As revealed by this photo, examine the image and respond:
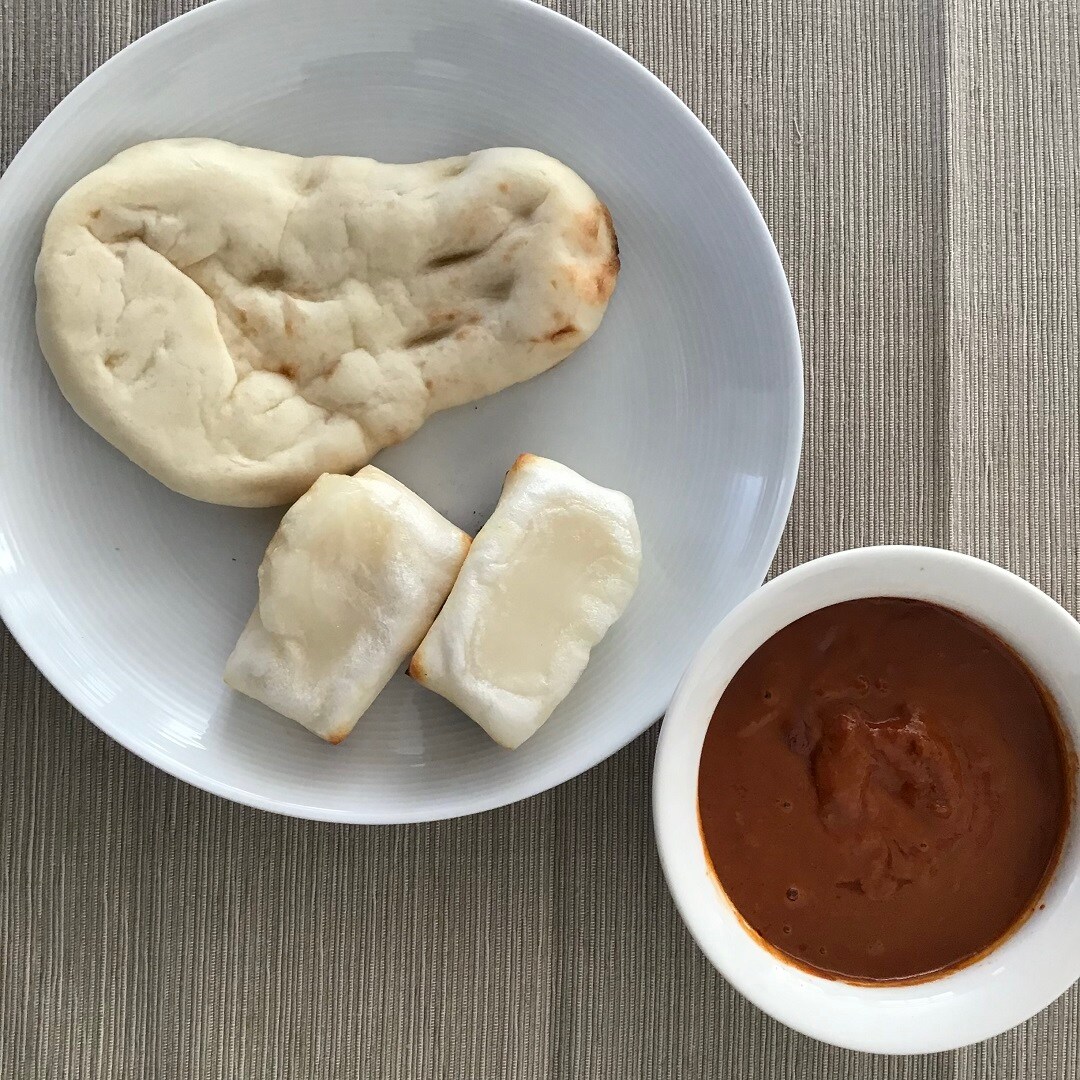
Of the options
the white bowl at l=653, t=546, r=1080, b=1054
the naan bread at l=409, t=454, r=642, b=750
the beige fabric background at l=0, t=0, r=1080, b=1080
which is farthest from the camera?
the beige fabric background at l=0, t=0, r=1080, b=1080

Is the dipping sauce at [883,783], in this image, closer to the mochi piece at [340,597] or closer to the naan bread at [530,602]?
the naan bread at [530,602]

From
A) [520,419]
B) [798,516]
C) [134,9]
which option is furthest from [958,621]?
[134,9]

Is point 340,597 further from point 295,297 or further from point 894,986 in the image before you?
point 894,986

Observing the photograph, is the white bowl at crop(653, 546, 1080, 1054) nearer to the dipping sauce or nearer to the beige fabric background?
the dipping sauce

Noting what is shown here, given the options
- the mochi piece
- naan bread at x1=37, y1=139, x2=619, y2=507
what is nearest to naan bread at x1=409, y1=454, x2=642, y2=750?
the mochi piece

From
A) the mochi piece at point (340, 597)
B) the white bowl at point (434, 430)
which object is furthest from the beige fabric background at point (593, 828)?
the mochi piece at point (340, 597)

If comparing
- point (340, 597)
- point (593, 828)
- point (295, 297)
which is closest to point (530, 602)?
point (340, 597)
